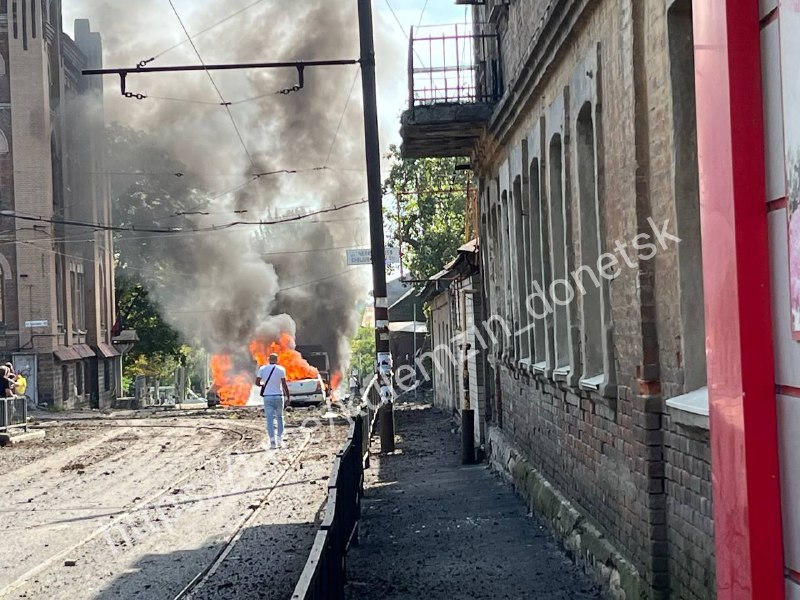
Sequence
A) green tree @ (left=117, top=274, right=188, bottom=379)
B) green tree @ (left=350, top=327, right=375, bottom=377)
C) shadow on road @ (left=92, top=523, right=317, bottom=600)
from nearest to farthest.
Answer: shadow on road @ (left=92, top=523, right=317, bottom=600) < green tree @ (left=117, top=274, right=188, bottom=379) < green tree @ (left=350, top=327, right=375, bottom=377)

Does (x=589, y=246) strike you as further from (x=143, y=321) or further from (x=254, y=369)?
(x=254, y=369)

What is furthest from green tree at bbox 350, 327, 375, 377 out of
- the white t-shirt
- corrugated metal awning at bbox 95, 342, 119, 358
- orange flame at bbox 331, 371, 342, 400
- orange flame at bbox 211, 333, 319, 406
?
the white t-shirt

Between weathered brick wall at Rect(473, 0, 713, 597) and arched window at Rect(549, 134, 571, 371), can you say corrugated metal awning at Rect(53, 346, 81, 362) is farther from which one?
weathered brick wall at Rect(473, 0, 713, 597)

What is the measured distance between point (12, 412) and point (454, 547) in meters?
16.4

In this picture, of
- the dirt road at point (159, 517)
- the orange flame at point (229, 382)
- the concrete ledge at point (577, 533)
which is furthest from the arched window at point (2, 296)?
the concrete ledge at point (577, 533)

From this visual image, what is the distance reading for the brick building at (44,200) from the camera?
39.2 meters

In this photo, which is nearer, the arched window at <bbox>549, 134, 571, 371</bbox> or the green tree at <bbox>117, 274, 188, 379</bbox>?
the arched window at <bbox>549, 134, 571, 371</bbox>

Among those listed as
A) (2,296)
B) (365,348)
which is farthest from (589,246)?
(365,348)

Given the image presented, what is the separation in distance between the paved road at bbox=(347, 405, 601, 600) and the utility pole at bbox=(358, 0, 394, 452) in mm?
2779

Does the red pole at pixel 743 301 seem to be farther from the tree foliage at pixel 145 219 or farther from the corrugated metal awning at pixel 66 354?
the tree foliage at pixel 145 219

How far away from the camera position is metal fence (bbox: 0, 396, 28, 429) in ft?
73.7

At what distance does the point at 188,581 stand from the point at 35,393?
107ft

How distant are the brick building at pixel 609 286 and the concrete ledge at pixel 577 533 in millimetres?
20

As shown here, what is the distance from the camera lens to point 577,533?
27.9 ft
